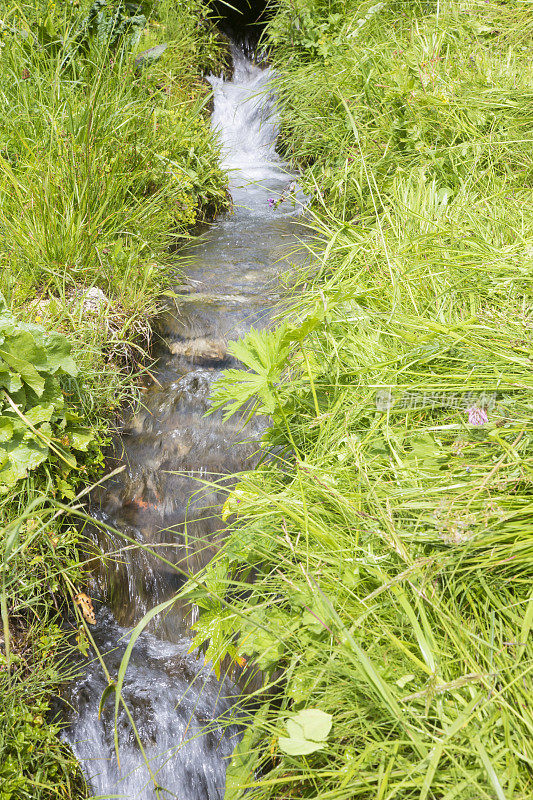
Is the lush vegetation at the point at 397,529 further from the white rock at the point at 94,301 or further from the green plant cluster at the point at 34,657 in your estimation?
the white rock at the point at 94,301

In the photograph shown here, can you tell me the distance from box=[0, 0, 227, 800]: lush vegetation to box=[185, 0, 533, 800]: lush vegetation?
62cm

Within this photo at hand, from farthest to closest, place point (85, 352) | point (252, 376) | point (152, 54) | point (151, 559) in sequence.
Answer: point (152, 54) < point (85, 352) < point (151, 559) < point (252, 376)

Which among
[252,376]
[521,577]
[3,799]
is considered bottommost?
[3,799]

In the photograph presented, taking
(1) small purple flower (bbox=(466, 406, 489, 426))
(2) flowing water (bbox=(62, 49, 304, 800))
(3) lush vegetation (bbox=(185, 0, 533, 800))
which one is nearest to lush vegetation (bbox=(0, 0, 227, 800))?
(2) flowing water (bbox=(62, 49, 304, 800))

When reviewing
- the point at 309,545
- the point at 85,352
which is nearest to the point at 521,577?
the point at 309,545

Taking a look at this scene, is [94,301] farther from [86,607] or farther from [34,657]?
[34,657]

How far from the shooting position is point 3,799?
1622 millimetres

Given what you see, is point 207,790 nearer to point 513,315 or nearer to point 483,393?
point 483,393

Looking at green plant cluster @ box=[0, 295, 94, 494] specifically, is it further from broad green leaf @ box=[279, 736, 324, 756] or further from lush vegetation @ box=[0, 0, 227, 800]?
broad green leaf @ box=[279, 736, 324, 756]

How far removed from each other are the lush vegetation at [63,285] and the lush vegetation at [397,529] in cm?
62

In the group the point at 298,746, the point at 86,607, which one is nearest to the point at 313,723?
the point at 298,746

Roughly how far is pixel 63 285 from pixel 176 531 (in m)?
1.49

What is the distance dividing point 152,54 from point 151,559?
3.84 metres

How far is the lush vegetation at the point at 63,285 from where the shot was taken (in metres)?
1.99
